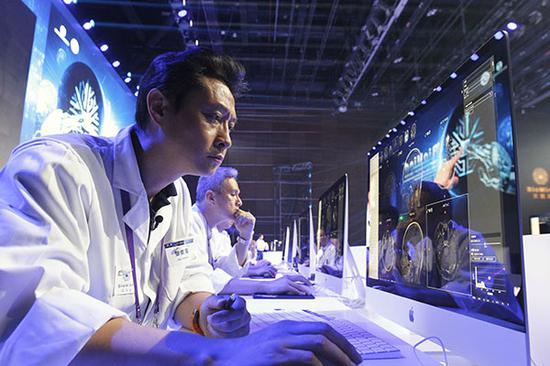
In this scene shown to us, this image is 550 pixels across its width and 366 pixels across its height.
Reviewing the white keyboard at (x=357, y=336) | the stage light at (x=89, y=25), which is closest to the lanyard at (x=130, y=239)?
the white keyboard at (x=357, y=336)

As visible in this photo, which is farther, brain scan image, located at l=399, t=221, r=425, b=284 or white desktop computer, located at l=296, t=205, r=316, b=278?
white desktop computer, located at l=296, t=205, r=316, b=278

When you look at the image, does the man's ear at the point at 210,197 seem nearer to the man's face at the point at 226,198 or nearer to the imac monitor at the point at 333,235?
the man's face at the point at 226,198

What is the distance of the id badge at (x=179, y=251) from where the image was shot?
1093mm

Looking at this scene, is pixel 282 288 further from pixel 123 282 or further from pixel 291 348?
pixel 291 348

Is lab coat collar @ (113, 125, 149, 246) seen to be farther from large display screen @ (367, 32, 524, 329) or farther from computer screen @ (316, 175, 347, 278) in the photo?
computer screen @ (316, 175, 347, 278)

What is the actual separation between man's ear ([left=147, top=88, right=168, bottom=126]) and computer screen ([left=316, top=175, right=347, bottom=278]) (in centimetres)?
85

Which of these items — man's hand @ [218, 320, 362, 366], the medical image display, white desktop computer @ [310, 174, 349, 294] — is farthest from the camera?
the medical image display

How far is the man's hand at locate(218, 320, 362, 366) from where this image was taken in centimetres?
40

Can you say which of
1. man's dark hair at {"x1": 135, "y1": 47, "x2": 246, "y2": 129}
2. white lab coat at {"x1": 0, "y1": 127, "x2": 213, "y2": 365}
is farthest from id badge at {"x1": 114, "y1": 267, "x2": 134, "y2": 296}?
man's dark hair at {"x1": 135, "y1": 47, "x2": 246, "y2": 129}

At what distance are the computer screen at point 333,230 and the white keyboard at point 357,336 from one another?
0.44 m

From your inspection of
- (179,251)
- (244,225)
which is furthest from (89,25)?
(179,251)

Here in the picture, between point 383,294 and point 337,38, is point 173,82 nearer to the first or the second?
point 383,294

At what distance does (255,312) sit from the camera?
1.27m

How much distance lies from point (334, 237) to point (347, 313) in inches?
19.2
